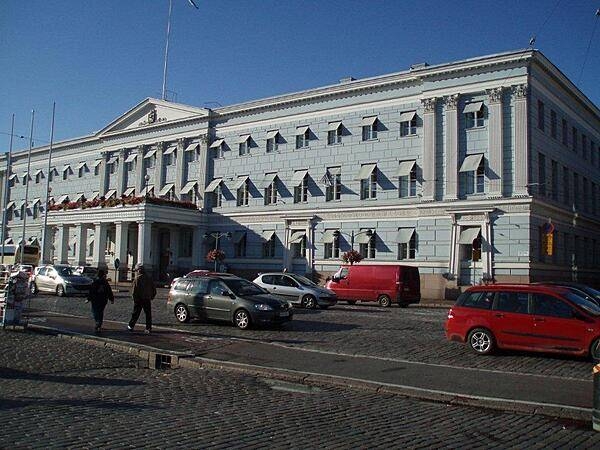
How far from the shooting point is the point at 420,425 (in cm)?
824

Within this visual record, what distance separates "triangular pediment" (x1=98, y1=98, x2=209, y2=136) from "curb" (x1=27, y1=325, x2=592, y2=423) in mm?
43100

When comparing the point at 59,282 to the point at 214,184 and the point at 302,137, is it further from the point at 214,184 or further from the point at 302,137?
the point at 302,137

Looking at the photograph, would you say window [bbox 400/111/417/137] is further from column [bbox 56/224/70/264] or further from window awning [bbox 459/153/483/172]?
column [bbox 56/224/70/264]

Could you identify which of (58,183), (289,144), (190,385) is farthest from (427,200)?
(58,183)

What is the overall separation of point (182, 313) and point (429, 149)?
26220 mm

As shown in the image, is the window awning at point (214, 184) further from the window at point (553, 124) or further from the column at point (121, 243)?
the window at point (553, 124)

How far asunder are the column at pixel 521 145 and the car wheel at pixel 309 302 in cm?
1730

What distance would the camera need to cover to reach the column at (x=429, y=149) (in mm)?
41875

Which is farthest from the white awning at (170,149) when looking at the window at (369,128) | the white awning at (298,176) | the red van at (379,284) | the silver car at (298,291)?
the silver car at (298,291)

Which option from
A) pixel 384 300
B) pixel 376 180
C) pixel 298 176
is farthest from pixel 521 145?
pixel 298 176

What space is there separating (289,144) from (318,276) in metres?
11.3

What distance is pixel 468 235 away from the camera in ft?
130

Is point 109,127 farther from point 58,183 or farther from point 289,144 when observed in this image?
point 289,144

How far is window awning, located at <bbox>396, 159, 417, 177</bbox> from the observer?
43.2 metres
